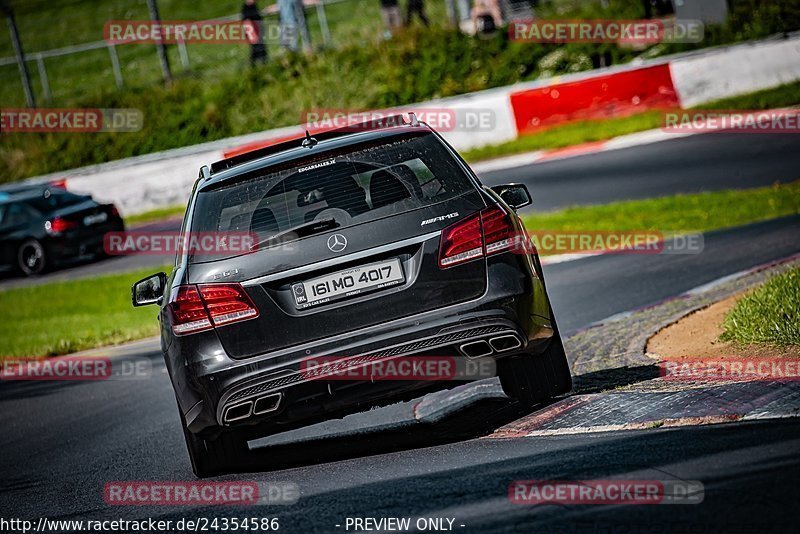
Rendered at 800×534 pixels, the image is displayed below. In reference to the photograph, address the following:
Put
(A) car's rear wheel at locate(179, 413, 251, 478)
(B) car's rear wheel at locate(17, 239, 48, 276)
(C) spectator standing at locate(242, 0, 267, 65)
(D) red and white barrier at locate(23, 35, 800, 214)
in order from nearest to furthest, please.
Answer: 1. (A) car's rear wheel at locate(179, 413, 251, 478)
2. (D) red and white barrier at locate(23, 35, 800, 214)
3. (B) car's rear wheel at locate(17, 239, 48, 276)
4. (C) spectator standing at locate(242, 0, 267, 65)

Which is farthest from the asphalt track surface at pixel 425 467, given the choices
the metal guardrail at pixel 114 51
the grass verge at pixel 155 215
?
the metal guardrail at pixel 114 51

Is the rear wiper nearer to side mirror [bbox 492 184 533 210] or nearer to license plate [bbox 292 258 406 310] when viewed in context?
license plate [bbox 292 258 406 310]

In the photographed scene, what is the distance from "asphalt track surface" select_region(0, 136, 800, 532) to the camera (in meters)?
4.83

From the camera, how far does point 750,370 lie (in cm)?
718

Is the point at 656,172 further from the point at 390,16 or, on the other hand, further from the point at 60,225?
the point at 390,16

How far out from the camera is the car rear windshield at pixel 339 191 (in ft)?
21.5

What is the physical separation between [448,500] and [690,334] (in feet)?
13.1

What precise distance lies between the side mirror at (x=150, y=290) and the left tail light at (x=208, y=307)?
0.96 metres

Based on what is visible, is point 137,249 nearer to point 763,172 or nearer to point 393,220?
point 763,172

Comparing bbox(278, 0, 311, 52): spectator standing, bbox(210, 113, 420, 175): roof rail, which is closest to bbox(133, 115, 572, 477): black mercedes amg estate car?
bbox(210, 113, 420, 175): roof rail

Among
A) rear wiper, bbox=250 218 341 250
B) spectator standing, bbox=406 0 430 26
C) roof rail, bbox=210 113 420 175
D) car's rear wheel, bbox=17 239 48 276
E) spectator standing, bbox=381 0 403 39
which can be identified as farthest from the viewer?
spectator standing, bbox=381 0 403 39

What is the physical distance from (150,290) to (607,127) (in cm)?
1594

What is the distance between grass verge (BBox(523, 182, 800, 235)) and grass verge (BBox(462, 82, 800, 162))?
526 centimetres

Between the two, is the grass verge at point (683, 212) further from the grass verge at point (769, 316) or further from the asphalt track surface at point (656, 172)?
the grass verge at point (769, 316)
